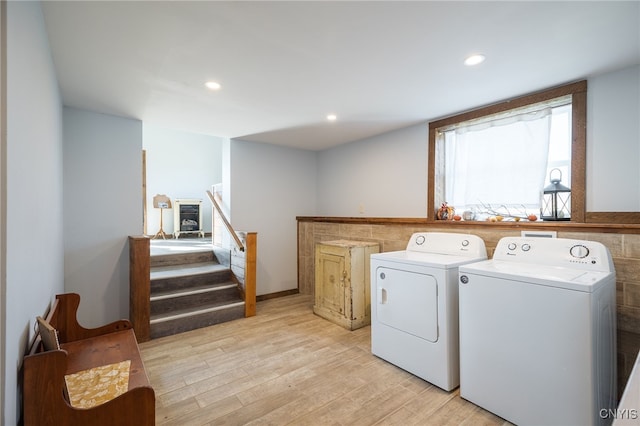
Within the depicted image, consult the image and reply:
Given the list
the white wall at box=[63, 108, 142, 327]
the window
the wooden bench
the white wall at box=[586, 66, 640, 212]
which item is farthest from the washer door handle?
the white wall at box=[63, 108, 142, 327]

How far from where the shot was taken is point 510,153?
258 cm

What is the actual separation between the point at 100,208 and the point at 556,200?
13.7 ft

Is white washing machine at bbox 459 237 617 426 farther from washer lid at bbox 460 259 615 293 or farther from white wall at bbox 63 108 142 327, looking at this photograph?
white wall at bbox 63 108 142 327

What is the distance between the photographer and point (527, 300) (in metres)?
1.64

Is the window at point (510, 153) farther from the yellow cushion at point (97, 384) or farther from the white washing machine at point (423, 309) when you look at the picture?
the yellow cushion at point (97, 384)

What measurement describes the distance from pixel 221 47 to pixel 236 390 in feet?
7.56

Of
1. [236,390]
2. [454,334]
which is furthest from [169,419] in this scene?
[454,334]

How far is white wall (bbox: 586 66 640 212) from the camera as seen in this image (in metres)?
1.92

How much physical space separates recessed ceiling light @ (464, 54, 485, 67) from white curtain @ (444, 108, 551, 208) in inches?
37.1

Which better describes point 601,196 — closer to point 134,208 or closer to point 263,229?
point 263,229

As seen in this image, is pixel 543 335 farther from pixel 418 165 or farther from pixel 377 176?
pixel 377 176

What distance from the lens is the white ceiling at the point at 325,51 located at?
1.43m

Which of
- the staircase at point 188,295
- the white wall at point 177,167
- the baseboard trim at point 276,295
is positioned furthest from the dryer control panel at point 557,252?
the white wall at point 177,167

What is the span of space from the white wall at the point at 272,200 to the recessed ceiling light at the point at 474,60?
9.61 ft
